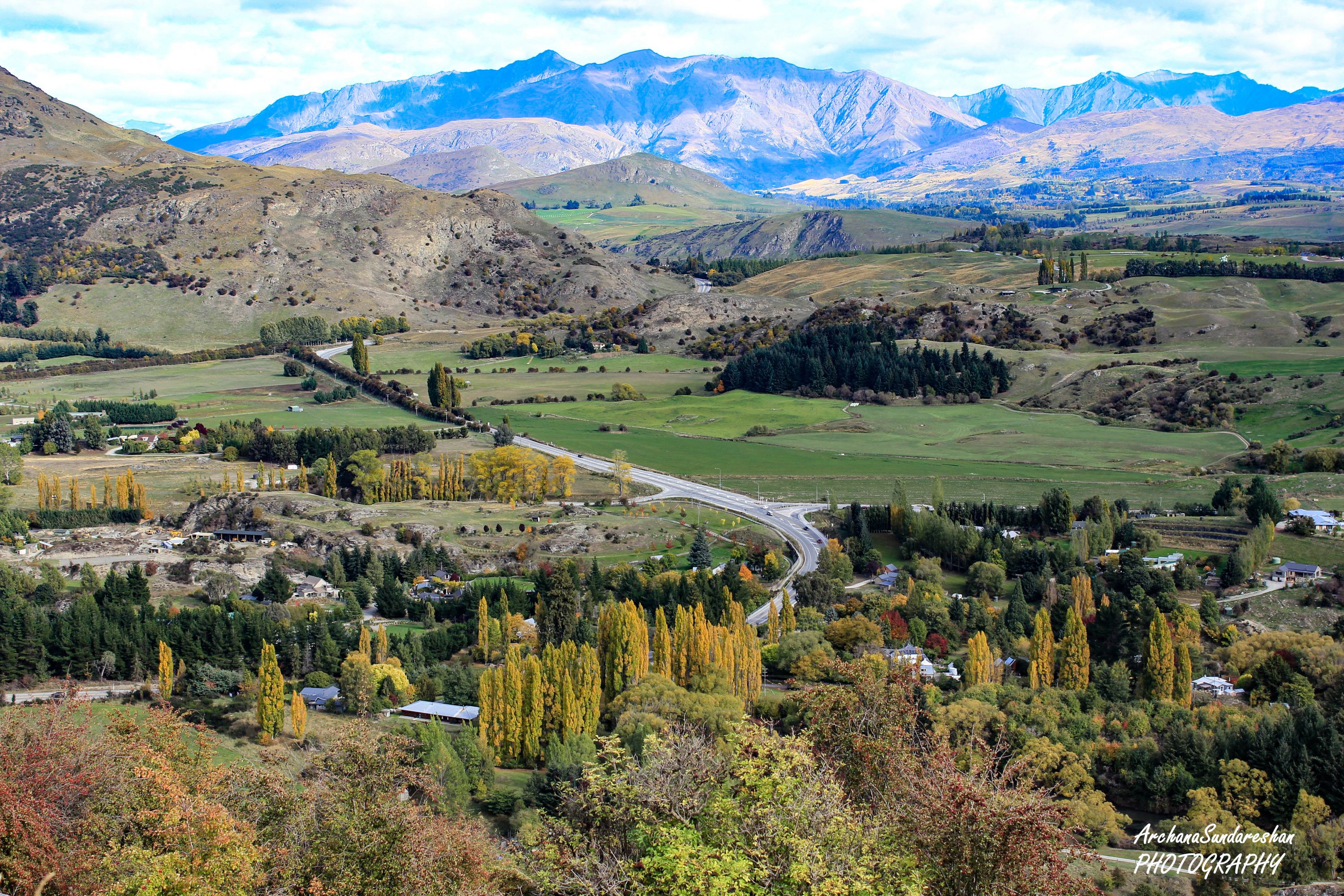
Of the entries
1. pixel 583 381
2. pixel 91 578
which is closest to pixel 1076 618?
pixel 91 578

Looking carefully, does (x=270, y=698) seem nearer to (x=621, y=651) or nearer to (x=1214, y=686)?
(x=621, y=651)

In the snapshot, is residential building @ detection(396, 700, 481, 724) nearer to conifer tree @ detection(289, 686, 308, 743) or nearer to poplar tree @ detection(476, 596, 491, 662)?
conifer tree @ detection(289, 686, 308, 743)

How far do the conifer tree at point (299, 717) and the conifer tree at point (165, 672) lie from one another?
830cm

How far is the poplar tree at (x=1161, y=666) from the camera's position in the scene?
61750 mm

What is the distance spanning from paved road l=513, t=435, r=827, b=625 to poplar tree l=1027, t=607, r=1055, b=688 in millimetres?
16974

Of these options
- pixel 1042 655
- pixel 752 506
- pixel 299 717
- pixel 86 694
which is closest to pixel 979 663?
pixel 1042 655

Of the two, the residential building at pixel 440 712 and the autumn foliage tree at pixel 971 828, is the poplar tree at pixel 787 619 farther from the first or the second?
the autumn foliage tree at pixel 971 828

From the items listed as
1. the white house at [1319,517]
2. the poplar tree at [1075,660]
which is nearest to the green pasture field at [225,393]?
the poplar tree at [1075,660]

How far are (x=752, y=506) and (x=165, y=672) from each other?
178 feet

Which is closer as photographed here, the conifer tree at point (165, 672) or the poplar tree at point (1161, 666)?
the conifer tree at point (165, 672)

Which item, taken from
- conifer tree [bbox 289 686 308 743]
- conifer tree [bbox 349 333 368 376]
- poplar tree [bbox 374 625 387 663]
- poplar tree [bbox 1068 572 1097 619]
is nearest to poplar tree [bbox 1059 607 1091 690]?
poplar tree [bbox 1068 572 1097 619]

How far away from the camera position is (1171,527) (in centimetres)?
8775

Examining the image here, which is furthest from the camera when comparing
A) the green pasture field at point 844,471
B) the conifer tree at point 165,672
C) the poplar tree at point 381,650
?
the green pasture field at point 844,471

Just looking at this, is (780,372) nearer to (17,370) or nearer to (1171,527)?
(1171,527)
